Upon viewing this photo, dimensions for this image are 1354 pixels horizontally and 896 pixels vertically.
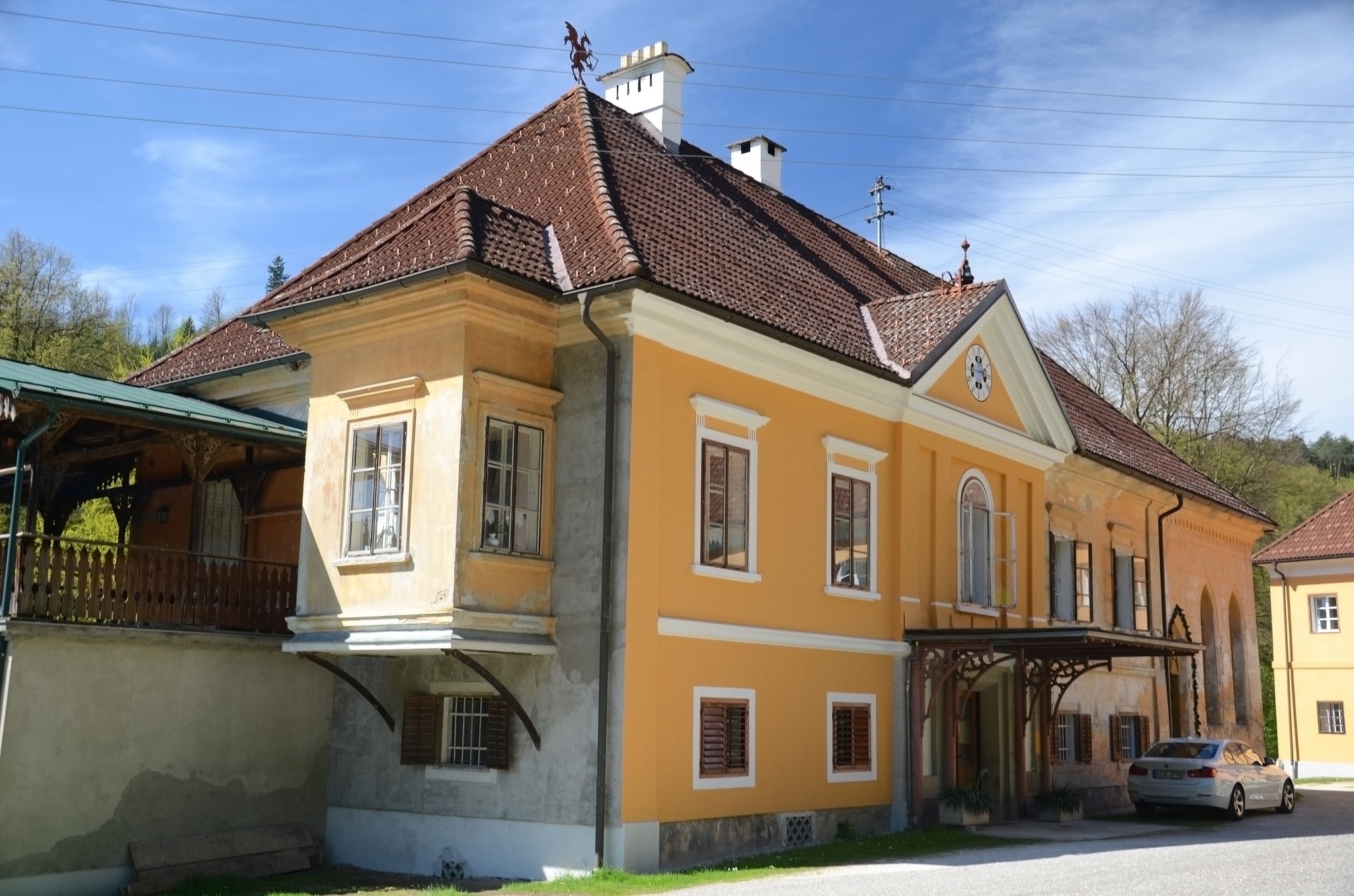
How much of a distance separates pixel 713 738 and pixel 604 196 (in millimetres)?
6831

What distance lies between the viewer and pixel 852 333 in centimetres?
1928

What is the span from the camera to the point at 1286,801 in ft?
77.0

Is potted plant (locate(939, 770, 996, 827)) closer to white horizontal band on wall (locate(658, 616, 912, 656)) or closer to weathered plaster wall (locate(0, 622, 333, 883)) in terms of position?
white horizontal band on wall (locate(658, 616, 912, 656))

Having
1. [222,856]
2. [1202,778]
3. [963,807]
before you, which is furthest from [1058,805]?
[222,856]

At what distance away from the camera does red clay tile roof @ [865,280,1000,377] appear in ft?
63.9

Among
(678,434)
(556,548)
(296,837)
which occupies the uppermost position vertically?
(678,434)

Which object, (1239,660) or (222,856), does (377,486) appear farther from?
(1239,660)

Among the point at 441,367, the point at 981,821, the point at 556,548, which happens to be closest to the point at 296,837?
the point at 556,548

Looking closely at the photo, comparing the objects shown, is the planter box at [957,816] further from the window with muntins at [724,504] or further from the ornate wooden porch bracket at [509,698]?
the ornate wooden porch bracket at [509,698]

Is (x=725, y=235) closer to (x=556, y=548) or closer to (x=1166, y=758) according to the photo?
(x=556, y=548)

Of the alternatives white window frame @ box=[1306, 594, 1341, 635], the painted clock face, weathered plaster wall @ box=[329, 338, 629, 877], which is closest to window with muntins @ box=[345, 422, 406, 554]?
weathered plaster wall @ box=[329, 338, 629, 877]

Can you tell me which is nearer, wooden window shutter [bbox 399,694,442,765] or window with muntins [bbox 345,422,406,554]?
window with muntins [bbox 345,422,406,554]

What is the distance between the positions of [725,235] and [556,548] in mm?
5896

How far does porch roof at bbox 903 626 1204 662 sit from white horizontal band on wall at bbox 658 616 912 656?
20.7 inches
